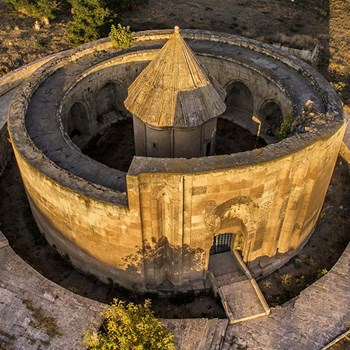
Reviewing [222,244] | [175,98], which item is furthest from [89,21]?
[222,244]

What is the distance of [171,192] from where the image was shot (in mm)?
19156

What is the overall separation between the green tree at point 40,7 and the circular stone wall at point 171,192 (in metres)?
21.3

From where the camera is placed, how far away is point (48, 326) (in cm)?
2116

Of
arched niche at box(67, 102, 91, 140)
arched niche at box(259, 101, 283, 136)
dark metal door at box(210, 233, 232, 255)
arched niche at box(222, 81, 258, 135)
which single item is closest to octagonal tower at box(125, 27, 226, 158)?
dark metal door at box(210, 233, 232, 255)

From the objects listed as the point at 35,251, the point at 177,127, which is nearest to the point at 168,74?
the point at 177,127

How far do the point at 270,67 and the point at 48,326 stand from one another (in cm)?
2341

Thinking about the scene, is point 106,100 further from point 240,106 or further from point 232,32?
point 232,32

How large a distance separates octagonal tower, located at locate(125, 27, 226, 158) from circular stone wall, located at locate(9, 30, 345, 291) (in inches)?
145

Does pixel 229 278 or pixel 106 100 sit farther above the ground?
pixel 106 100

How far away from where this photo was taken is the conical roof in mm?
22609

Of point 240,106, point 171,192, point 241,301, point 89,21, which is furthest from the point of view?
point 89,21

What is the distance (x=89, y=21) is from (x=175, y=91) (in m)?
22.2

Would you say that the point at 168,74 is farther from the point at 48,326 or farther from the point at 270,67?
the point at 48,326

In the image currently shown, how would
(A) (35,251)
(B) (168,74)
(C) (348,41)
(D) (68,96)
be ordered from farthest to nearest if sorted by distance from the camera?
(C) (348,41), (D) (68,96), (A) (35,251), (B) (168,74)
